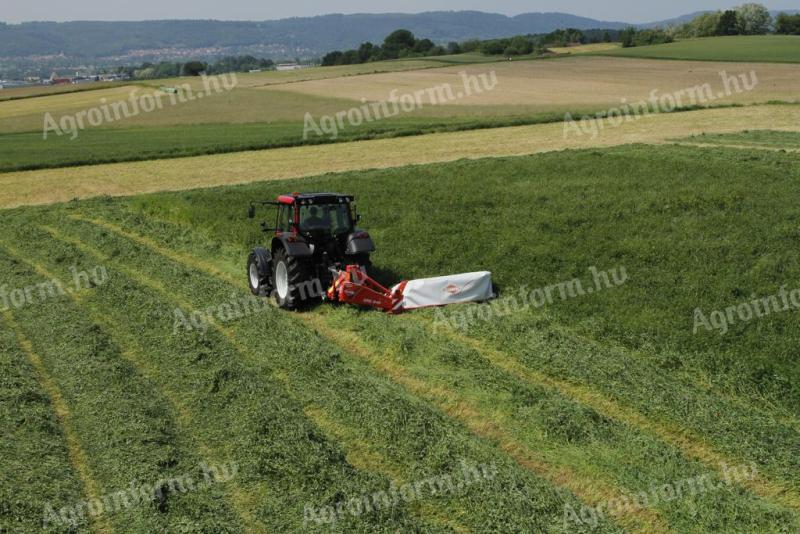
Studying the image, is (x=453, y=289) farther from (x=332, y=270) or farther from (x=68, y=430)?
(x=68, y=430)

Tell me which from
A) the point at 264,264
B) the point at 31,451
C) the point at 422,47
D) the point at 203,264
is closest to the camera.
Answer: the point at 31,451

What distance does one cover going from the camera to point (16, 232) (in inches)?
903

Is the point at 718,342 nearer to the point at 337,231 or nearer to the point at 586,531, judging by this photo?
the point at 586,531

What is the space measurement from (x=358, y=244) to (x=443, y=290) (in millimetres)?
1811

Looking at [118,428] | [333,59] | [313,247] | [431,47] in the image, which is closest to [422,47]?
[431,47]

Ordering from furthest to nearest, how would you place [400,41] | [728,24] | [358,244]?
[400,41] → [728,24] → [358,244]

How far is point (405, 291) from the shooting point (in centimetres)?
1441

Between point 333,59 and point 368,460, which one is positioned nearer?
point 368,460

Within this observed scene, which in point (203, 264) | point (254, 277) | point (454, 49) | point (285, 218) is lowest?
point (203, 264)

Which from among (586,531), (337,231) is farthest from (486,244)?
(586,531)

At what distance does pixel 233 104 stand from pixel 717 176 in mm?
48758

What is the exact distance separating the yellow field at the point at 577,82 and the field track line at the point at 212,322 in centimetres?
3941

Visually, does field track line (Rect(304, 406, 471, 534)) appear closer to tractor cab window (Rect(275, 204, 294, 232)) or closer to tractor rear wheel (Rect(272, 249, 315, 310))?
tractor rear wheel (Rect(272, 249, 315, 310))

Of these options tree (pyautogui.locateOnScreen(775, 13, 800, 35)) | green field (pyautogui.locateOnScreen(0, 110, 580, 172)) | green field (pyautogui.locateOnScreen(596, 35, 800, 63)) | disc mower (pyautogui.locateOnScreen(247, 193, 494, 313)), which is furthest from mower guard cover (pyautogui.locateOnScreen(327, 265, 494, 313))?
tree (pyautogui.locateOnScreen(775, 13, 800, 35))
